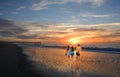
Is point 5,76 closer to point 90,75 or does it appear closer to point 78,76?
point 78,76

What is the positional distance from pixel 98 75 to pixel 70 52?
2593cm

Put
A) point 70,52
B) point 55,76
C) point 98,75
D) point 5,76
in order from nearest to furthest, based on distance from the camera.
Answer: point 5,76 → point 55,76 → point 98,75 → point 70,52

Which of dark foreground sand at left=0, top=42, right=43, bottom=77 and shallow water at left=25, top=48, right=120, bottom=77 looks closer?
dark foreground sand at left=0, top=42, right=43, bottom=77

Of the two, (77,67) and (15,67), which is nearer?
(15,67)

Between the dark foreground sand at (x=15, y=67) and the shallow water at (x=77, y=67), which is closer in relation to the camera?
the dark foreground sand at (x=15, y=67)

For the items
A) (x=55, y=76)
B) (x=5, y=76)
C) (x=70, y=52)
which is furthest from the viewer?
(x=70, y=52)

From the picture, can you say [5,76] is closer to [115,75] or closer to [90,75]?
[90,75]

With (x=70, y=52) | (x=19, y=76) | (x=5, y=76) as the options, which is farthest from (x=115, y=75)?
(x=70, y=52)

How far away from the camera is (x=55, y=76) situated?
705 inches

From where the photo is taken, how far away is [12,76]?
1664 cm

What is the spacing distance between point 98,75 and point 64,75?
11.2 ft

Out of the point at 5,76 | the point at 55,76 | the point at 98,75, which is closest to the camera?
the point at 5,76

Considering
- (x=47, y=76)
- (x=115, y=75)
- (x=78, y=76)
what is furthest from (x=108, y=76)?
(x=47, y=76)

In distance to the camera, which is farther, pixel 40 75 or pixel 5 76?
pixel 40 75
